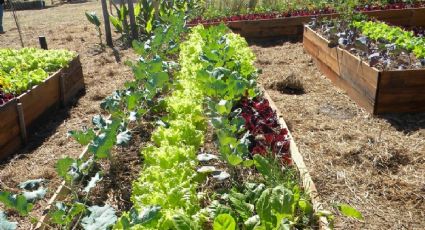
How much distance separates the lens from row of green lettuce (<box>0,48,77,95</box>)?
4.75m

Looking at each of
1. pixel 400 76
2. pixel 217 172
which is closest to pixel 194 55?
pixel 400 76

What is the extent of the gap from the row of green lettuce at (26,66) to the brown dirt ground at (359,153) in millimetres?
3104

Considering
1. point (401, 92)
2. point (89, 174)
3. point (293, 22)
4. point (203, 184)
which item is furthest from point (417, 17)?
point (89, 174)

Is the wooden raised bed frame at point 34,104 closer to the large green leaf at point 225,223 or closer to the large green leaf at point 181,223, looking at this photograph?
the large green leaf at point 181,223

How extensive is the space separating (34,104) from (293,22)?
655cm

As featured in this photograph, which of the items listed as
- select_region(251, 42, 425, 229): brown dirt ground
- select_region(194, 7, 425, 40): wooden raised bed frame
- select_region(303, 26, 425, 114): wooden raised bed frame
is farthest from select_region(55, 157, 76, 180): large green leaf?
select_region(194, 7, 425, 40): wooden raised bed frame

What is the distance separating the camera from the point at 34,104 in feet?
16.0

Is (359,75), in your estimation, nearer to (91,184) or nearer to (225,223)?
(91,184)

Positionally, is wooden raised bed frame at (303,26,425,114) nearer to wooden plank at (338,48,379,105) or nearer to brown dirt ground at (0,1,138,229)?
wooden plank at (338,48,379,105)

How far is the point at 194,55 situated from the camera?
18.1 ft

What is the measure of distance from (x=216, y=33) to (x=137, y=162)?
10.8ft

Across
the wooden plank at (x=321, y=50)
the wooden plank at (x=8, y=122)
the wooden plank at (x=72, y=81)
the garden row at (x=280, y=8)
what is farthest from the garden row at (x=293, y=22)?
the wooden plank at (x=8, y=122)

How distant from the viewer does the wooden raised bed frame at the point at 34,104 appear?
166 inches

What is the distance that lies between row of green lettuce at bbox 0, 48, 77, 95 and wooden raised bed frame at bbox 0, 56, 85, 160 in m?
0.09
